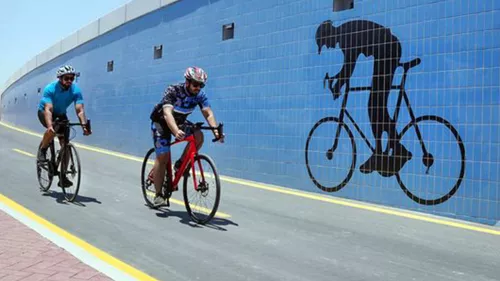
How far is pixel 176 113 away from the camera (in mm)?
6293

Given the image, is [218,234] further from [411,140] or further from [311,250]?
[411,140]

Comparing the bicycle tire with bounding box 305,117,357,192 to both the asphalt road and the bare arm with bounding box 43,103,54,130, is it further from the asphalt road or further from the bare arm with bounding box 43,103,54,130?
the bare arm with bounding box 43,103,54,130

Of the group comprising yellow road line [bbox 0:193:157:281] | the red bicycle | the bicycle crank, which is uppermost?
the bicycle crank

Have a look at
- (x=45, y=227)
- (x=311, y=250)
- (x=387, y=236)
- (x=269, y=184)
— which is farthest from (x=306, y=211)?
(x=45, y=227)

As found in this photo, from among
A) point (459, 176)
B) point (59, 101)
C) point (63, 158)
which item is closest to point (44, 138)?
point (63, 158)

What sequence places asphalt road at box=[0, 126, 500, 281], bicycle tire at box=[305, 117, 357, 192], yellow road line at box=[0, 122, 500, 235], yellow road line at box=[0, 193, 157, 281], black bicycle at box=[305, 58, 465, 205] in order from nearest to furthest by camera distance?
yellow road line at box=[0, 193, 157, 281] < asphalt road at box=[0, 126, 500, 281] < yellow road line at box=[0, 122, 500, 235] < black bicycle at box=[305, 58, 465, 205] < bicycle tire at box=[305, 117, 357, 192]

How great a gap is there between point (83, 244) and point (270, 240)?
6.49ft

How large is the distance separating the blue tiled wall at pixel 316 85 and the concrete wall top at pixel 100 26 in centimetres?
44

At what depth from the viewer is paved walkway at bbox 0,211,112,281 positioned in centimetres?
379

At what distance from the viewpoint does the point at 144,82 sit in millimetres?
15352

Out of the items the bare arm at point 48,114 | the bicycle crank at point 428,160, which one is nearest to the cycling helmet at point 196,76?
the bare arm at point 48,114

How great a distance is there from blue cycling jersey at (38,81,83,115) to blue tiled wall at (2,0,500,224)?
13.4 feet

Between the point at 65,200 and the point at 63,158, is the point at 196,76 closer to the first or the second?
the point at 63,158

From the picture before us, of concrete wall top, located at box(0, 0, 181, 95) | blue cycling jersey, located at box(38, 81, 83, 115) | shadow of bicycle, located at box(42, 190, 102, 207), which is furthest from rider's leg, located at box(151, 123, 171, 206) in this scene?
concrete wall top, located at box(0, 0, 181, 95)
